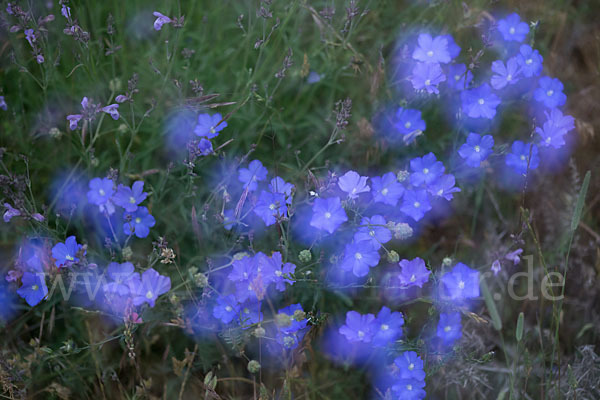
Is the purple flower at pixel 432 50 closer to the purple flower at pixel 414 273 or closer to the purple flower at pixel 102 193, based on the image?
the purple flower at pixel 414 273

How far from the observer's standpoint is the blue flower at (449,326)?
2.57 m

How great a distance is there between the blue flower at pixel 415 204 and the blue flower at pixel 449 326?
1.46 ft

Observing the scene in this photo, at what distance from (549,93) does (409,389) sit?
1.68 meters

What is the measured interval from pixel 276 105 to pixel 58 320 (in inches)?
62.7

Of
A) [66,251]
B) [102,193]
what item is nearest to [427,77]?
[102,193]

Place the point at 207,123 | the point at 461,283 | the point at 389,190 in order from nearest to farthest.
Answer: the point at 461,283 < the point at 389,190 < the point at 207,123

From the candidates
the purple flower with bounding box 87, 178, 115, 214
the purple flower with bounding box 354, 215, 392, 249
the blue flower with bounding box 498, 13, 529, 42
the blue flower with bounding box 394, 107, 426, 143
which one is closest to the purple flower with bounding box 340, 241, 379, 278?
the purple flower with bounding box 354, 215, 392, 249

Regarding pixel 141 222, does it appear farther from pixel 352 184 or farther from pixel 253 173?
pixel 352 184

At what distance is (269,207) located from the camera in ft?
8.72

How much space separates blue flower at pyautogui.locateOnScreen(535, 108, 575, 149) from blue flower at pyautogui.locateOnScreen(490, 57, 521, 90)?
0.26m

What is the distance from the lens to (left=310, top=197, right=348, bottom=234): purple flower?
2.47m

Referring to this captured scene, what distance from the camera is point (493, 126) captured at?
3.52 meters

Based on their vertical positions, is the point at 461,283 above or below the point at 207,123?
below

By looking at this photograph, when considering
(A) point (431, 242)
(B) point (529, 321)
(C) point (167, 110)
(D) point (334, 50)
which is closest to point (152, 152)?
(C) point (167, 110)
